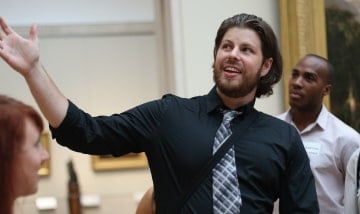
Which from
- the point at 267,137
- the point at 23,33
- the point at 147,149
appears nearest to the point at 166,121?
the point at 147,149

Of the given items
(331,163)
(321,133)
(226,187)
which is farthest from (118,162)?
(226,187)

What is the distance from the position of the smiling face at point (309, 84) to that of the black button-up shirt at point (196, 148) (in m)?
1.55

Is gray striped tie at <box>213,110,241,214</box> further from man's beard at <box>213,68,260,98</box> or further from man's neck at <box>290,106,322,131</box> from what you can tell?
man's neck at <box>290,106,322,131</box>

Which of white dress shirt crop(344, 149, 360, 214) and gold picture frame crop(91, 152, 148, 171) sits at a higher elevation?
white dress shirt crop(344, 149, 360, 214)

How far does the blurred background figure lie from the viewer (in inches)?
76.1

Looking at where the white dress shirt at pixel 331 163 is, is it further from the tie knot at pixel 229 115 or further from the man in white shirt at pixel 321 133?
the tie knot at pixel 229 115

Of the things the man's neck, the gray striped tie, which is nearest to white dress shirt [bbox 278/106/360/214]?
the man's neck

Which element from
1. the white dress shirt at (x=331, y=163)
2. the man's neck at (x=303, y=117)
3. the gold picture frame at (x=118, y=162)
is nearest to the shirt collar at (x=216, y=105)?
the white dress shirt at (x=331, y=163)

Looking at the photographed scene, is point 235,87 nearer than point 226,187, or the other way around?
point 226,187

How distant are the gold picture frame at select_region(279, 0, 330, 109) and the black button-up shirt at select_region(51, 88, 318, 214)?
268 cm

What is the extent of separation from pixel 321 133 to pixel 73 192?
4.24 meters

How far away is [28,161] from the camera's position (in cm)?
204

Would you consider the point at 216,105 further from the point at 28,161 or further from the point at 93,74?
the point at 93,74

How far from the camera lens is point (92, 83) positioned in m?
8.69
